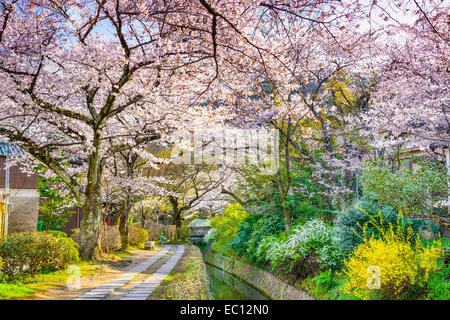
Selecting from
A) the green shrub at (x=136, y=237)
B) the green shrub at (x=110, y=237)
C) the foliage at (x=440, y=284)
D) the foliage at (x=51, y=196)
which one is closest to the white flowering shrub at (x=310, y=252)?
the foliage at (x=440, y=284)

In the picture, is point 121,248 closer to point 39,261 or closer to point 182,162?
point 182,162

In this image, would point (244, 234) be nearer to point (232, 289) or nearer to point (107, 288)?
point (232, 289)

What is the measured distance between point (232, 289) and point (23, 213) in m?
16.2

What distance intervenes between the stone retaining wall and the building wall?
41.2ft

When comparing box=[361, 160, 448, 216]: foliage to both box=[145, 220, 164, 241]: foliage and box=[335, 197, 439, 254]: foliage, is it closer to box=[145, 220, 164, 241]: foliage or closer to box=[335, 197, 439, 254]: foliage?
box=[335, 197, 439, 254]: foliage

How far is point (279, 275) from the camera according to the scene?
31.8 ft

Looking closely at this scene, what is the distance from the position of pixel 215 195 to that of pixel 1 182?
46.5ft

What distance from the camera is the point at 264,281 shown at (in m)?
10.7

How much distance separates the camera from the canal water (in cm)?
1008

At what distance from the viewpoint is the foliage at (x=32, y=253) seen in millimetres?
7219

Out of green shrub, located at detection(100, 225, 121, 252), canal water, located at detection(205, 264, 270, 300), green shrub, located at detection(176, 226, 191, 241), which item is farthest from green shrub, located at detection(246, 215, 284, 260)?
green shrub, located at detection(176, 226, 191, 241)

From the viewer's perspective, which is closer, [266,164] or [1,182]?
[266,164]

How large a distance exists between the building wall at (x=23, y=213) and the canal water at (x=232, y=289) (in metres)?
13.2

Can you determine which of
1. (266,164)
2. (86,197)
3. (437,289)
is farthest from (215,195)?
(437,289)
